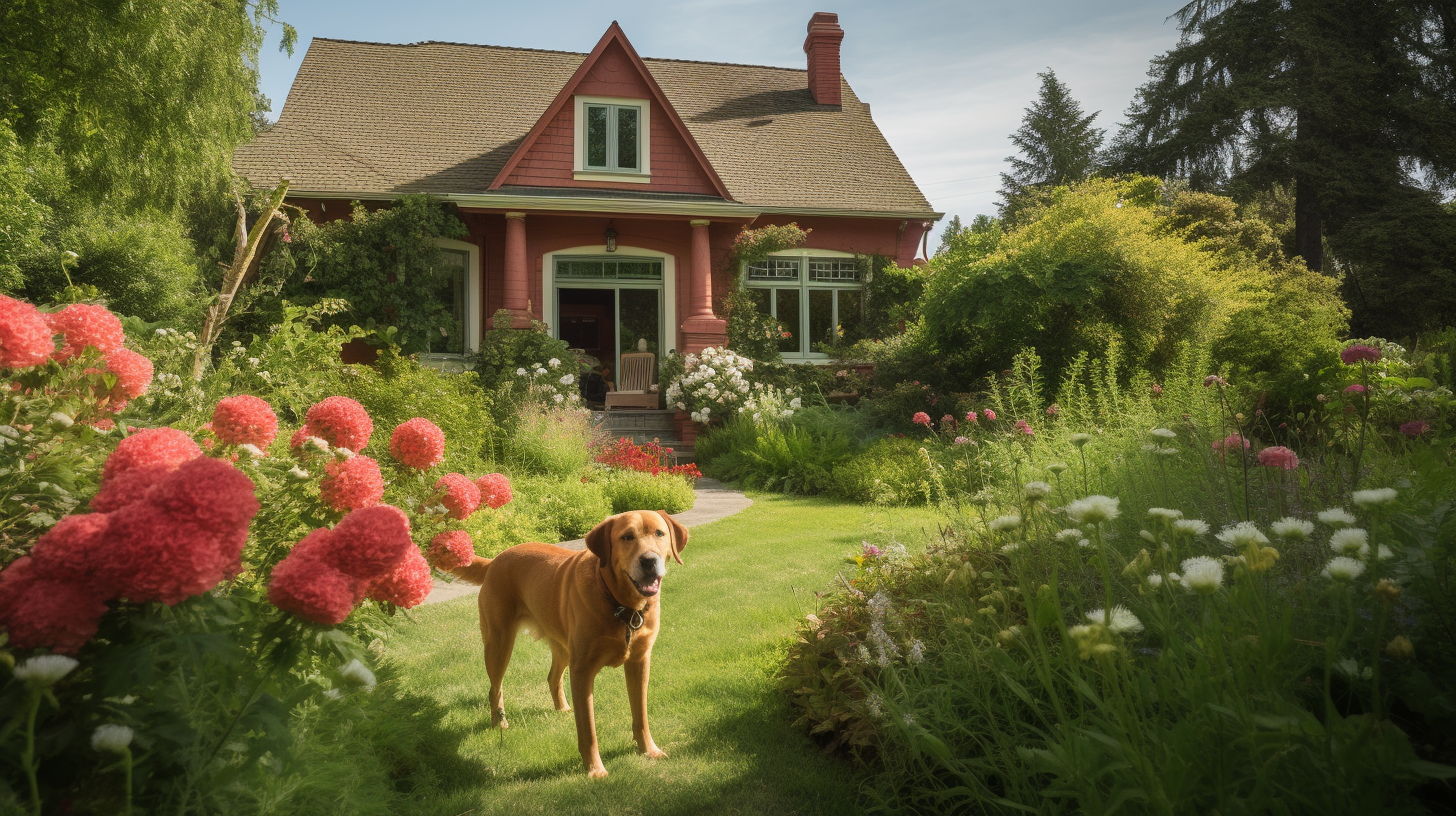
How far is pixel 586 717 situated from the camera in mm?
2951

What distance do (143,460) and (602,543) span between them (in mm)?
1549

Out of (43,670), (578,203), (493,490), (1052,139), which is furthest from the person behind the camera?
(1052,139)

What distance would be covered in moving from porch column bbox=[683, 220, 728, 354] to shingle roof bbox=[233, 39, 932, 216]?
1.54 m

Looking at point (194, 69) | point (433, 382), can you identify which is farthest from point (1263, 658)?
point (194, 69)

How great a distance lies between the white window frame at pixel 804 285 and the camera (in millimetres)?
15320

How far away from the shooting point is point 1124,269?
35.2 ft

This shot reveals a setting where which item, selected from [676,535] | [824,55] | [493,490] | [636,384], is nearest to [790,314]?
[636,384]

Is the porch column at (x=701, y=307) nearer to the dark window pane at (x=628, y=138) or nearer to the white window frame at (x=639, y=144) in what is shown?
the white window frame at (x=639, y=144)

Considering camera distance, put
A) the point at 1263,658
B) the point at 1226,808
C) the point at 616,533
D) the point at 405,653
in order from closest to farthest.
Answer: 1. the point at 1226,808
2. the point at 1263,658
3. the point at 616,533
4. the point at 405,653

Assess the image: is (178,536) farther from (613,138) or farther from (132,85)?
A: (613,138)

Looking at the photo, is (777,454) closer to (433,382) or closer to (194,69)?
(433,382)

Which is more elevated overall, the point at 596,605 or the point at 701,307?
the point at 701,307

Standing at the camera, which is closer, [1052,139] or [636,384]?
[636,384]

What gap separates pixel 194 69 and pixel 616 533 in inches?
424
